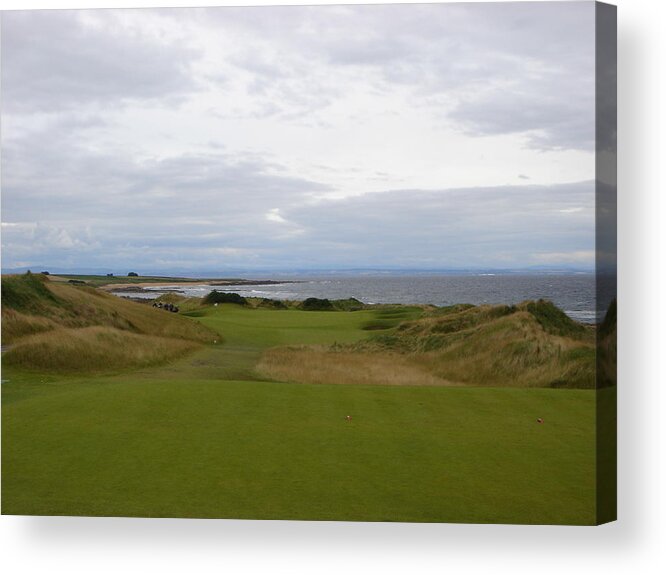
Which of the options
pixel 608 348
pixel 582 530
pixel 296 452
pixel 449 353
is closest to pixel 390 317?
pixel 449 353

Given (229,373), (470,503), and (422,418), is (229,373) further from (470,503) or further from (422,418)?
(470,503)

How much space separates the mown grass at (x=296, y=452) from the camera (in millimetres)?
4980

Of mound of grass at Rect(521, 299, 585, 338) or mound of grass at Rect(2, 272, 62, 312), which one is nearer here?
mound of grass at Rect(521, 299, 585, 338)

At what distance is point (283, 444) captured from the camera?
17.5ft

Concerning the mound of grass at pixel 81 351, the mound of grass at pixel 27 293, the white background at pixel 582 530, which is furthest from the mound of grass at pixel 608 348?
the mound of grass at pixel 27 293

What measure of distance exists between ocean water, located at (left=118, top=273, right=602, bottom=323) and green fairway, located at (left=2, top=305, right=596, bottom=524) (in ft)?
0.86

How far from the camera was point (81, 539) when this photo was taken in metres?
5.32

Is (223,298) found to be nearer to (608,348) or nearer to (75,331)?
(75,331)

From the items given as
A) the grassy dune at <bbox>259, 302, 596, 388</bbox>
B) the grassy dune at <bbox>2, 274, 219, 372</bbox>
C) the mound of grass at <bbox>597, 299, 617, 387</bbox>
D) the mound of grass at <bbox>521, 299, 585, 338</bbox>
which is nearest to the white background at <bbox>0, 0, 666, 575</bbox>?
the mound of grass at <bbox>597, 299, 617, 387</bbox>

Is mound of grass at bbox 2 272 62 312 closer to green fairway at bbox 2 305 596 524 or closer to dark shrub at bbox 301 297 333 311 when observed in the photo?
green fairway at bbox 2 305 596 524

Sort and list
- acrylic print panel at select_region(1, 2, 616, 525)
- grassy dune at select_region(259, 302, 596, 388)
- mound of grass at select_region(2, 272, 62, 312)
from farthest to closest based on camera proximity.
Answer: mound of grass at select_region(2, 272, 62, 312)
grassy dune at select_region(259, 302, 596, 388)
acrylic print panel at select_region(1, 2, 616, 525)

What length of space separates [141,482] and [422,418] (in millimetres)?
2622

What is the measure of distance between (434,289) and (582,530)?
2512 millimetres

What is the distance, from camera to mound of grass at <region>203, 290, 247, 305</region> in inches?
236
